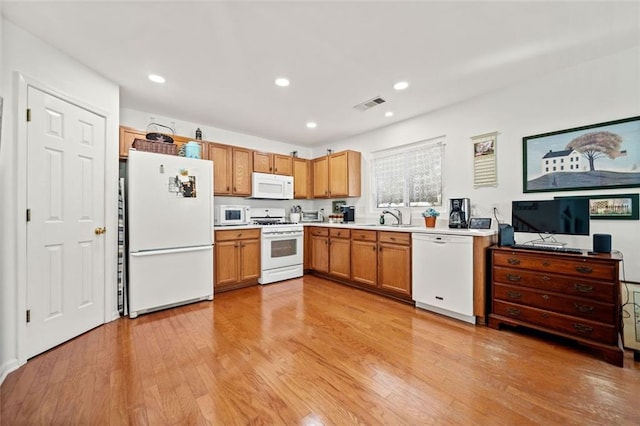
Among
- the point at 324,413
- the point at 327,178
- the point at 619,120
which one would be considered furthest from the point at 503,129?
the point at 324,413

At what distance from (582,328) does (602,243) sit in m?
0.73

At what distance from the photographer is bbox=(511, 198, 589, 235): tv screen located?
2232 mm

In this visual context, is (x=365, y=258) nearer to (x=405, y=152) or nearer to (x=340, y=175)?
(x=340, y=175)

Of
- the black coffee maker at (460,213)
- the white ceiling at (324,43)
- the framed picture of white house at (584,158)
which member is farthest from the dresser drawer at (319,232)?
the framed picture of white house at (584,158)

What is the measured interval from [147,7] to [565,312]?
3934 mm

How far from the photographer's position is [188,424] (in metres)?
1.35

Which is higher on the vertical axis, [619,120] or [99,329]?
[619,120]

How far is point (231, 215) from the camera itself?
3846 mm

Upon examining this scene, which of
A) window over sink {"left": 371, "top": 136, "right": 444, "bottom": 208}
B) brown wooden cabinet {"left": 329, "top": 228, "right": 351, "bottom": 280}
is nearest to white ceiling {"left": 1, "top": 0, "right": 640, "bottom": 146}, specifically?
window over sink {"left": 371, "top": 136, "right": 444, "bottom": 208}

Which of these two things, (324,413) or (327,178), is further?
(327,178)

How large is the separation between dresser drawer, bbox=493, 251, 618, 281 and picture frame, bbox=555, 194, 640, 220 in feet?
2.11

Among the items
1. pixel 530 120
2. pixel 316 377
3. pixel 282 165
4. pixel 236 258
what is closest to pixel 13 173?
pixel 236 258

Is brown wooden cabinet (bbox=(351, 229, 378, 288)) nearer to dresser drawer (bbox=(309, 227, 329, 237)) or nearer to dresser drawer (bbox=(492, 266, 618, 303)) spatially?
dresser drawer (bbox=(309, 227, 329, 237))

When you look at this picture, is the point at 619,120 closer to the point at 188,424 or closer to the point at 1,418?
the point at 188,424
